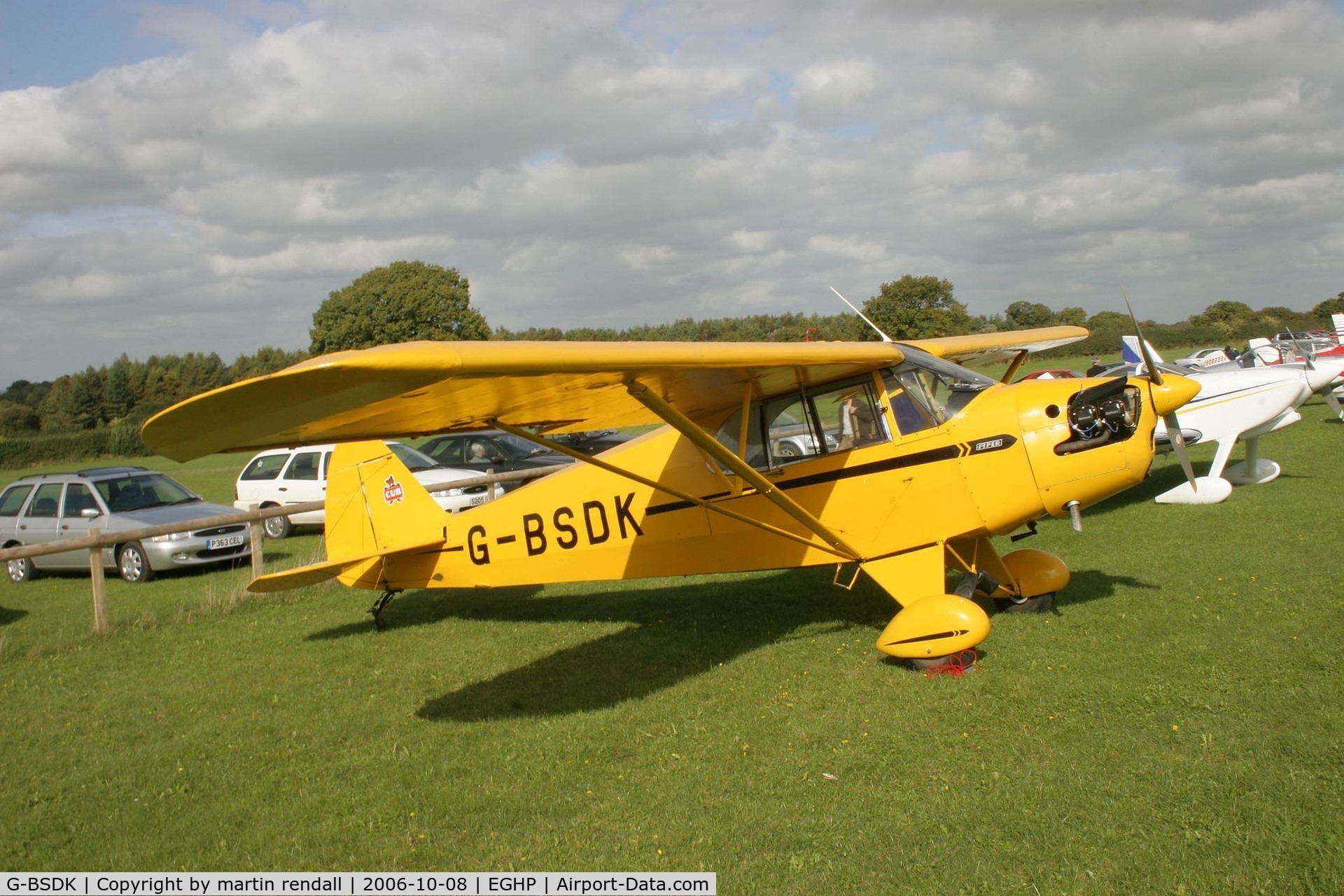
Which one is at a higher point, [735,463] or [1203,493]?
[735,463]

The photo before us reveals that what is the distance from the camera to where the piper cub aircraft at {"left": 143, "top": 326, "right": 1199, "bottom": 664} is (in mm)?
6484

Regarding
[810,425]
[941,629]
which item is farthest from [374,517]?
[941,629]

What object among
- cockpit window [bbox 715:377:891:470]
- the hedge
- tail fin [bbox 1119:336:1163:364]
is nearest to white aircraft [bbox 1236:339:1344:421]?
tail fin [bbox 1119:336:1163:364]

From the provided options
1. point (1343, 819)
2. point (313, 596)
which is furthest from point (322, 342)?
point (1343, 819)

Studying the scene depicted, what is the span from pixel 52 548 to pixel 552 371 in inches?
287

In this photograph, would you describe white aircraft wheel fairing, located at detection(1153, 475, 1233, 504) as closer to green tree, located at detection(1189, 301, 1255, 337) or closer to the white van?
the white van

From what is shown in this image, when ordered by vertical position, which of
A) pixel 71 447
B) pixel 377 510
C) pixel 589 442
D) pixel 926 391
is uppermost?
pixel 71 447

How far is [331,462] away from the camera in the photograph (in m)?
10.2

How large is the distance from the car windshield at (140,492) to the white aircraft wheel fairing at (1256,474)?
16.8 meters

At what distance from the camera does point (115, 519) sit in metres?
14.4

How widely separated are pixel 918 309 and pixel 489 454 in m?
50.4

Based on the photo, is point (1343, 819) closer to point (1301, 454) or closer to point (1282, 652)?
Result: point (1282, 652)

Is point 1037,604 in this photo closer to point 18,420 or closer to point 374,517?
point 374,517

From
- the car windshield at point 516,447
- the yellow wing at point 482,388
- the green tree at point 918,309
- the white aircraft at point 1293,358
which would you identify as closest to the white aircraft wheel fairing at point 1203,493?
the white aircraft at point 1293,358
